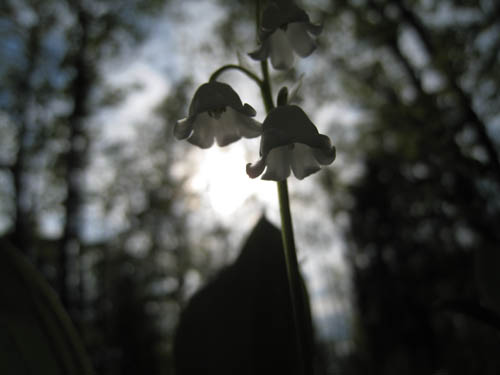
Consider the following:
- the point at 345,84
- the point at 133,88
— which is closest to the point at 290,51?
the point at 345,84

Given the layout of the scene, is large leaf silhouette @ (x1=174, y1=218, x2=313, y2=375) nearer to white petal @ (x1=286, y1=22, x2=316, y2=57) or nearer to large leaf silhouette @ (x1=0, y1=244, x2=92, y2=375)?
large leaf silhouette @ (x1=0, y1=244, x2=92, y2=375)

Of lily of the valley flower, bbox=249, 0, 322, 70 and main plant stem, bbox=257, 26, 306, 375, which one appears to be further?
lily of the valley flower, bbox=249, 0, 322, 70

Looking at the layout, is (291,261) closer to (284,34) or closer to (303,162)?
(303,162)

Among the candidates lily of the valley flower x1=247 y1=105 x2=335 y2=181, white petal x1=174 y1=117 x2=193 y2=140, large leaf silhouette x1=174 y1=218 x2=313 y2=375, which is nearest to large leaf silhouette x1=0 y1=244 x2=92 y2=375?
large leaf silhouette x1=174 y1=218 x2=313 y2=375

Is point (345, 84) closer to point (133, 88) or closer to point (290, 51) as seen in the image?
point (133, 88)

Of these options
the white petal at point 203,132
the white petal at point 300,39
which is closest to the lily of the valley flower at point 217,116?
the white petal at point 203,132

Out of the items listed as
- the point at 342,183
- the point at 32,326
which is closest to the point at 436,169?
the point at 32,326
